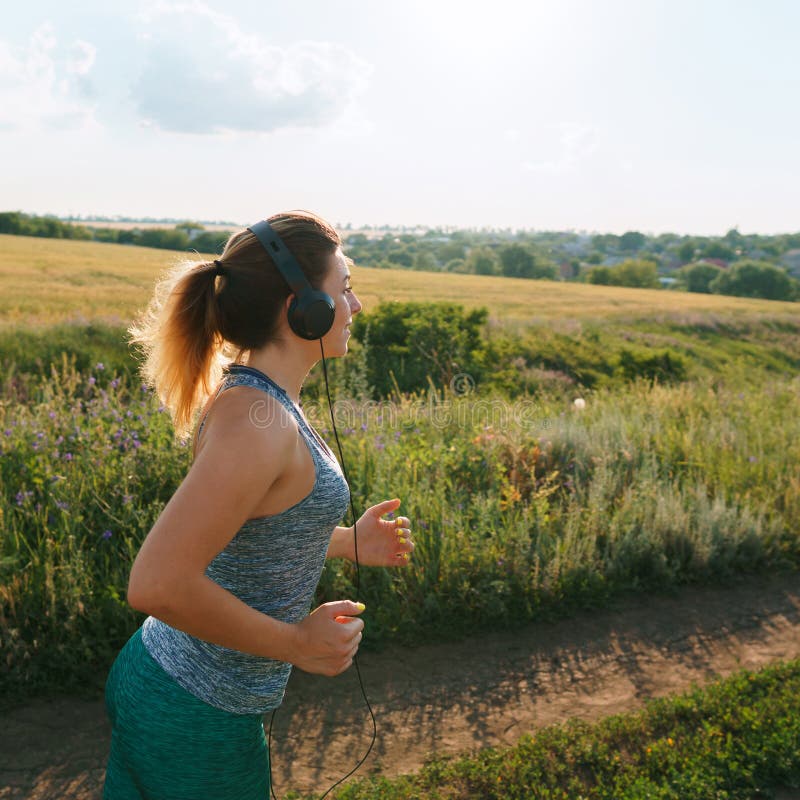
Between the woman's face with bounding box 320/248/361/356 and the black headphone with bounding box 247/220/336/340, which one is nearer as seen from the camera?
the black headphone with bounding box 247/220/336/340

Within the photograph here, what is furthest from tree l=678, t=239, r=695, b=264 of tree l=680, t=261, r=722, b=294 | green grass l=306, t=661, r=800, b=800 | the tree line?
green grass l=306, t=661, r=800, b=800

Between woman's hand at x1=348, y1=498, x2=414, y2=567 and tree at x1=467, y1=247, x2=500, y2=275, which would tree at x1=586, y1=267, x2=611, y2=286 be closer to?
tree at x1=467, y1=247, x2=500, y2=275

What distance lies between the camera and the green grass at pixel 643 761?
3.30m

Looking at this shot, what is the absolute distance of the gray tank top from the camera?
1682 mm

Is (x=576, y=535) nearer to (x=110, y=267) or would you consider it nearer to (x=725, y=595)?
(x=725, y=595)

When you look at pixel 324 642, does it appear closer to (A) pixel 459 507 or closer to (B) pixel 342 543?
(B) pixel 342 543

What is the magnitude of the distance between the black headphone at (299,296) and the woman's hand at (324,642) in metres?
0.65

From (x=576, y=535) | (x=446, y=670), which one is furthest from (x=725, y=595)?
(x=446, y=670)

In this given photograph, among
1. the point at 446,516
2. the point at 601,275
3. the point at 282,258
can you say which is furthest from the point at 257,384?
the point at 601,275

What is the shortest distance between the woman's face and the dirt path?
93.5 inches

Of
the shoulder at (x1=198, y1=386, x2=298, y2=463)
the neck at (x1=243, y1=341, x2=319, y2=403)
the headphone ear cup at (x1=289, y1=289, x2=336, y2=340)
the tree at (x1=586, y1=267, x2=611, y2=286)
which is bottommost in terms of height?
the tree at (x1=586, y1=267, x2=611, y2=286)

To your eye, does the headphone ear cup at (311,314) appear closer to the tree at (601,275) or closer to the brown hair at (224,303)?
the brown hair at (224,303)

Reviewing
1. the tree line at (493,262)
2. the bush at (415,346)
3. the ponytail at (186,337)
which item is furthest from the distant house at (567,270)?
the ponytail at (186,337)

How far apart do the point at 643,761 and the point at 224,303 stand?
3.07m
